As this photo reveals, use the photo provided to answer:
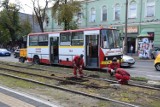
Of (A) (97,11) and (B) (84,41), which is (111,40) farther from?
(A) (97,11)

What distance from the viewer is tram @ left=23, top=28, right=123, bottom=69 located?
19.2 m

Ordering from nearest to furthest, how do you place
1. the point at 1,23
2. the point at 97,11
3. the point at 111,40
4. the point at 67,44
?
the point at 111,40 → the point at 67,44 → the point at 97,11 → the point at 1,23

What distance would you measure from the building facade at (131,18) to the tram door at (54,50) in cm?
1410

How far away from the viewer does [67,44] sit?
22.0 meters

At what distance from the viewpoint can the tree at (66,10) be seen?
144 feet

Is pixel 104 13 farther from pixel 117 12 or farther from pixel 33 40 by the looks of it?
pixel 33 40

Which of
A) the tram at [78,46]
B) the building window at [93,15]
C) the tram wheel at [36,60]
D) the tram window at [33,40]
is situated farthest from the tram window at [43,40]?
the building window at [93,15]

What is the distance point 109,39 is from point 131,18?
23.0 m

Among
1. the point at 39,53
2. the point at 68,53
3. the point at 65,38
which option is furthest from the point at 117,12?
the point at 68,53

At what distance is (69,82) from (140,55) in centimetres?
2236

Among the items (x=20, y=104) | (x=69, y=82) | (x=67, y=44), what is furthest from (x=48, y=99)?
(x=67, y=44)

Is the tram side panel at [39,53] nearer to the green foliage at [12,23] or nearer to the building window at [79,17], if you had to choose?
the building window at [79,17]

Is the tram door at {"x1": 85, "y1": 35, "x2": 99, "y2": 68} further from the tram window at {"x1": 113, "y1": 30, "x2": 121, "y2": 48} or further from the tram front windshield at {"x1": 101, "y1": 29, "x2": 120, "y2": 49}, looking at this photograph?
the tram window at {"x1": 113, "y1": 30, "x2": 121, "y2": 48}

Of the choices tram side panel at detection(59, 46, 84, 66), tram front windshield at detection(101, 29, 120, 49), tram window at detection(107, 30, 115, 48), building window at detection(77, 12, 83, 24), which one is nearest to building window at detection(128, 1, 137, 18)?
building window at detection(77, 12, 83, 24)
